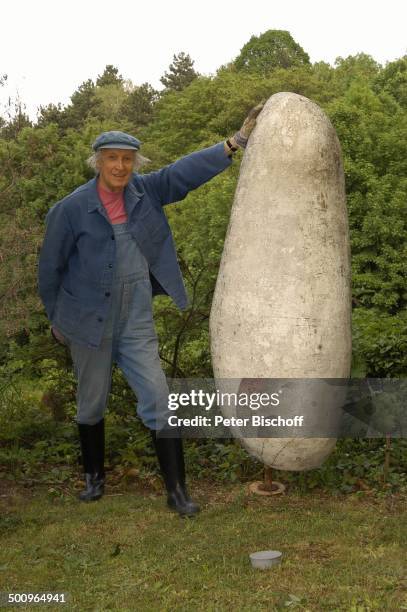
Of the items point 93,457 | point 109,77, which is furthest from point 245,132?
point 109,77

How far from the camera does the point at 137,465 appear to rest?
15.8 ft

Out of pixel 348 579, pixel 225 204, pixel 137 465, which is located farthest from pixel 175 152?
pixel 348 579

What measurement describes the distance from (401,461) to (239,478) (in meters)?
0.88

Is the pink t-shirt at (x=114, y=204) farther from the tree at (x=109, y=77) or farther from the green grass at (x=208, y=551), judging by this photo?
the tree at (x=109, y=77)

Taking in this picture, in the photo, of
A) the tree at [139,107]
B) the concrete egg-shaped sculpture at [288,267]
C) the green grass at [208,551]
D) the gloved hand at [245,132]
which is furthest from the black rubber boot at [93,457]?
the tree at [139,107]

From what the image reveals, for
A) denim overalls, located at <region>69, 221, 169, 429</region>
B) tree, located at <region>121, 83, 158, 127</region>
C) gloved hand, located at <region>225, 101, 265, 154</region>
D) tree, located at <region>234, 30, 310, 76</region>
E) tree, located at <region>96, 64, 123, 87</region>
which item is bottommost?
denim overalls, located at <region>69, 221, 169, 429</region>

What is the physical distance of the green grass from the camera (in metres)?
3.07

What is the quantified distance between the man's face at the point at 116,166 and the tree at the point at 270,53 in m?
28.9

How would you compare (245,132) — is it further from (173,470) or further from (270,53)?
(270,53)

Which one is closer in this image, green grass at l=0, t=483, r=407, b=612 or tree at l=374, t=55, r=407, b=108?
green grass at l=0, t=483, r=407, b=612

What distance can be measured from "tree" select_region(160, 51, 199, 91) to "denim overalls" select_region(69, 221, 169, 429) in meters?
37.0

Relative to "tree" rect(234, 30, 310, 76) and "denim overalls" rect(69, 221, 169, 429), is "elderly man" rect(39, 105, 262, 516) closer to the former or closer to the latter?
"denim overalls" rect(69, 221, 169, 429)

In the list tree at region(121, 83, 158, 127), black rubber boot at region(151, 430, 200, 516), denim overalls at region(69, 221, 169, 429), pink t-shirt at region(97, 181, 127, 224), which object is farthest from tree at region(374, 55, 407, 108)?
black rubber boot at region(151, 430, 200, 516)

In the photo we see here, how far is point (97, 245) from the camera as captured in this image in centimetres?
Result: 406
